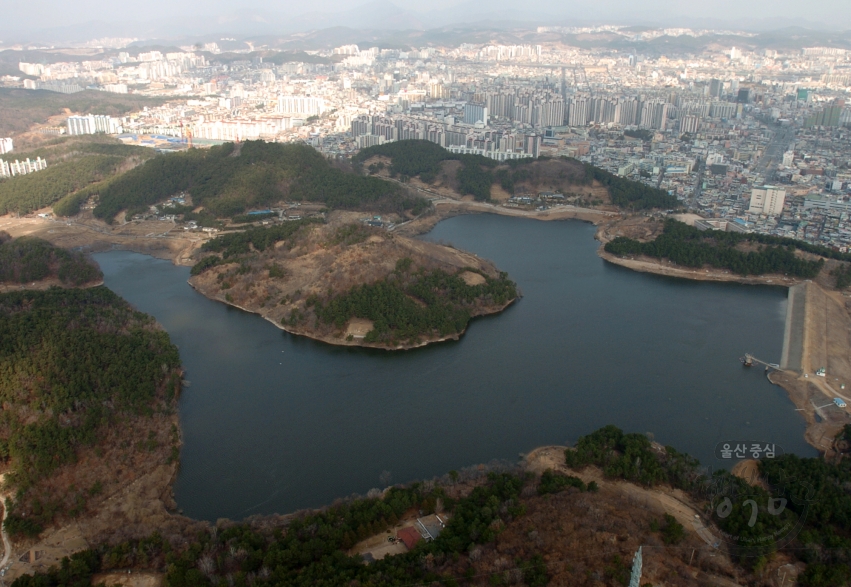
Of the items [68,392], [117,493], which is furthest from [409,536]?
[68,392]

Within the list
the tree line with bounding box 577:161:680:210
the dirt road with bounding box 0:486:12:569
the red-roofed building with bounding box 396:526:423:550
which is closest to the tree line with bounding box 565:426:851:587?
the red-roofed building with bounding box 396:526:423:550

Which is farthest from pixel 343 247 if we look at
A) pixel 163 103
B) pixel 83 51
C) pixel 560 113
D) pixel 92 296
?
pixel 83 51

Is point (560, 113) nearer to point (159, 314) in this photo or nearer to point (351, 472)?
point (159, 314)

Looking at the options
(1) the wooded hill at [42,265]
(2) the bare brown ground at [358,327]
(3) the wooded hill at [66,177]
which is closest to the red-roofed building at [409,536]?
(2) the bare brown ground at [358,327]

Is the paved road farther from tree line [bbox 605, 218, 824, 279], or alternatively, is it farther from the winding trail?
the winding trail

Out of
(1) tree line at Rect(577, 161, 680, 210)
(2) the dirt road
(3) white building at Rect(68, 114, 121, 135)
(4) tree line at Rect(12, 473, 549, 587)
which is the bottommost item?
(2) the dirt road
